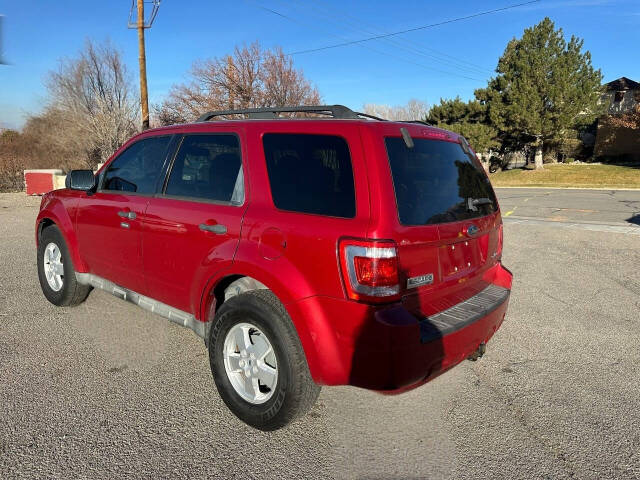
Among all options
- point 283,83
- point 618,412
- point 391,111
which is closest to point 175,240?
point 618,412

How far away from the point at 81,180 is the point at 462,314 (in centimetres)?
335

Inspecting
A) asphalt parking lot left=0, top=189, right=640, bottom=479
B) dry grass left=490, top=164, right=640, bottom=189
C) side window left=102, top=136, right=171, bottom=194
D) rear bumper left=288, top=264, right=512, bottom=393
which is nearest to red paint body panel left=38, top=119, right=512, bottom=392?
rear bumper left=288, top=264, right=512, bottom=393

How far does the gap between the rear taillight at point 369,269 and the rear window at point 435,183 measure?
225 millimetres

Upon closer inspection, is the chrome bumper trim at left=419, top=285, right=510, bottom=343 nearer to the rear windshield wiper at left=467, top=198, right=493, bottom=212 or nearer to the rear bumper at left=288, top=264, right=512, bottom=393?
the rear bumper at left=288, top=264, right=512, bottom=393

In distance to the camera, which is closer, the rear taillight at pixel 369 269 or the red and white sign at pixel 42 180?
the rear taillight at pixel 369 269

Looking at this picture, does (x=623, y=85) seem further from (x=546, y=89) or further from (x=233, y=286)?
(x=233, y=286)

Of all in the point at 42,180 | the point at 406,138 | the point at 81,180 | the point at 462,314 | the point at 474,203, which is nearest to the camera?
the point at 406,138

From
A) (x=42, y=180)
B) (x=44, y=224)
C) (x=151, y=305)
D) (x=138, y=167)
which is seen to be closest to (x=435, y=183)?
(x=151, y=305)

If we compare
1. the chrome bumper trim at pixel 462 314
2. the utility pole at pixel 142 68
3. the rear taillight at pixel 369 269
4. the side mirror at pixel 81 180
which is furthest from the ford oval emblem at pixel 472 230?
the utility pole at pixel 142 68

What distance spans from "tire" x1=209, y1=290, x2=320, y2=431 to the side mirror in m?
2.03

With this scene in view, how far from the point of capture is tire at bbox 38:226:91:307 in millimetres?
4336

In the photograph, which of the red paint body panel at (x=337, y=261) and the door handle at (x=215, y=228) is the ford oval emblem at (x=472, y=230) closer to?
the red paint body panel at (x=337, y=261)

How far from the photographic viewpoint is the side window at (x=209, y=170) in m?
2.86

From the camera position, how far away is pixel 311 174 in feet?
8.16
